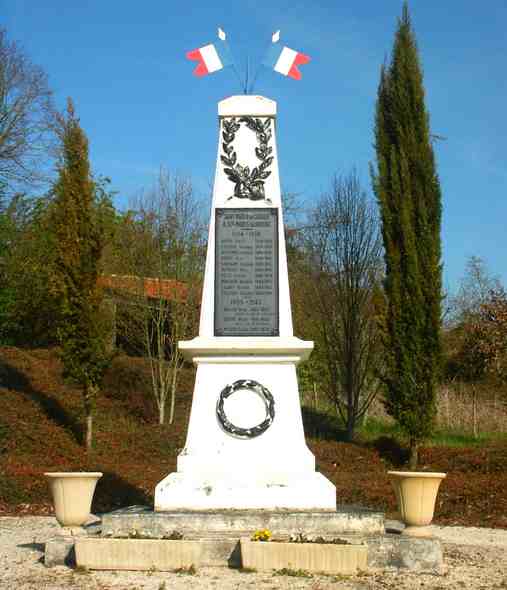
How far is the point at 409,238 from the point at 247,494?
857 centimetres

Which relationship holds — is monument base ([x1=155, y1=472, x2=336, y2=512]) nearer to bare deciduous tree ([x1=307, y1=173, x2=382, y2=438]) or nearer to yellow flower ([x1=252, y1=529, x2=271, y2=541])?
yellow flower ([x1=252, y1=529, x2=271, y2=541])

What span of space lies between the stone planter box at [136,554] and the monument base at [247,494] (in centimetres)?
77

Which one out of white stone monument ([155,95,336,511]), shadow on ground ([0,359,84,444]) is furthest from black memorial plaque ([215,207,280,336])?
shadow on ground ([0,359,84,444])

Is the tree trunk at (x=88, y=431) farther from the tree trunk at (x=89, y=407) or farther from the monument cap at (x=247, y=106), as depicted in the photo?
the monument cap at (x=247, y=106)

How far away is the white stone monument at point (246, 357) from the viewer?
7.73 m

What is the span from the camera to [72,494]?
24.2 feet

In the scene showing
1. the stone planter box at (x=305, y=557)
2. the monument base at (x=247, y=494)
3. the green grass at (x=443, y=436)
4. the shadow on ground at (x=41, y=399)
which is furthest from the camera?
the green grass at (x=443, y=436)

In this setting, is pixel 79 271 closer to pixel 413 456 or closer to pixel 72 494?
pixel 413 456

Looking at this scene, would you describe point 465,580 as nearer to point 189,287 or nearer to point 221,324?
point 221,324

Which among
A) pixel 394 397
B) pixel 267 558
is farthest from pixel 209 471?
pixel 394 397

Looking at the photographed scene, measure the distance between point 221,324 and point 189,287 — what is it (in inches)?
403

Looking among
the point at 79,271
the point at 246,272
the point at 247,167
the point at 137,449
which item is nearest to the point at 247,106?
the point at 247,167

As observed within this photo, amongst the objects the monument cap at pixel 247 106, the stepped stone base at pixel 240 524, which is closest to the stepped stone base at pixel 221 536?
the stepped stone base at pixel 240 524

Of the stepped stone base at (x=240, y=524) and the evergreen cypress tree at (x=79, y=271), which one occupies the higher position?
the evergreen cypress tree at (x=79, y=271)
